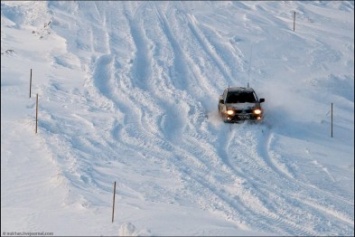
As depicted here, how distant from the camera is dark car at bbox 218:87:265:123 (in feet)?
69.7

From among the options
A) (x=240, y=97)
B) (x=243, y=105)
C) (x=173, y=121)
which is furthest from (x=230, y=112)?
(x=173, y=121)

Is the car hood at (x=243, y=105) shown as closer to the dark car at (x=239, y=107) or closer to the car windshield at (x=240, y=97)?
the dark car at (x=239, y=107)

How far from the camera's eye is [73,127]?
68.0 ft

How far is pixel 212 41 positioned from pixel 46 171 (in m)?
15.0

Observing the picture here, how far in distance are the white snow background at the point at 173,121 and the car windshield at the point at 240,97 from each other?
0.88m

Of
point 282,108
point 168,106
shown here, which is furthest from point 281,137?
point 168,106

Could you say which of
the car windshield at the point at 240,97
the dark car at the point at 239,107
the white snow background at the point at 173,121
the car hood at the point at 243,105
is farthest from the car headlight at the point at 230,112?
the car windshield at the point at 240,97

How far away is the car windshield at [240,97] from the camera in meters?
21.9

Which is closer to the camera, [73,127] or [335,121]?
[73,127]

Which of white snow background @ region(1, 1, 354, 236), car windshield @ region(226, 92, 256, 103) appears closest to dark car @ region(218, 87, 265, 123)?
car windshield @ region(226, 92, 256, 103)

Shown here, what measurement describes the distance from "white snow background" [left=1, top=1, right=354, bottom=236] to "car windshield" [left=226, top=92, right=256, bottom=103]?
0.88 metres

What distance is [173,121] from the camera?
70.9 ft

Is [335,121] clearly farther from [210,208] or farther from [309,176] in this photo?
[210,208]

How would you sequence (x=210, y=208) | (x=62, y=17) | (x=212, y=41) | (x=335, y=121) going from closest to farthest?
(x=210, y=208)
(x=335, y=121)
(x=212, y=41)
(x=62, y=17)
